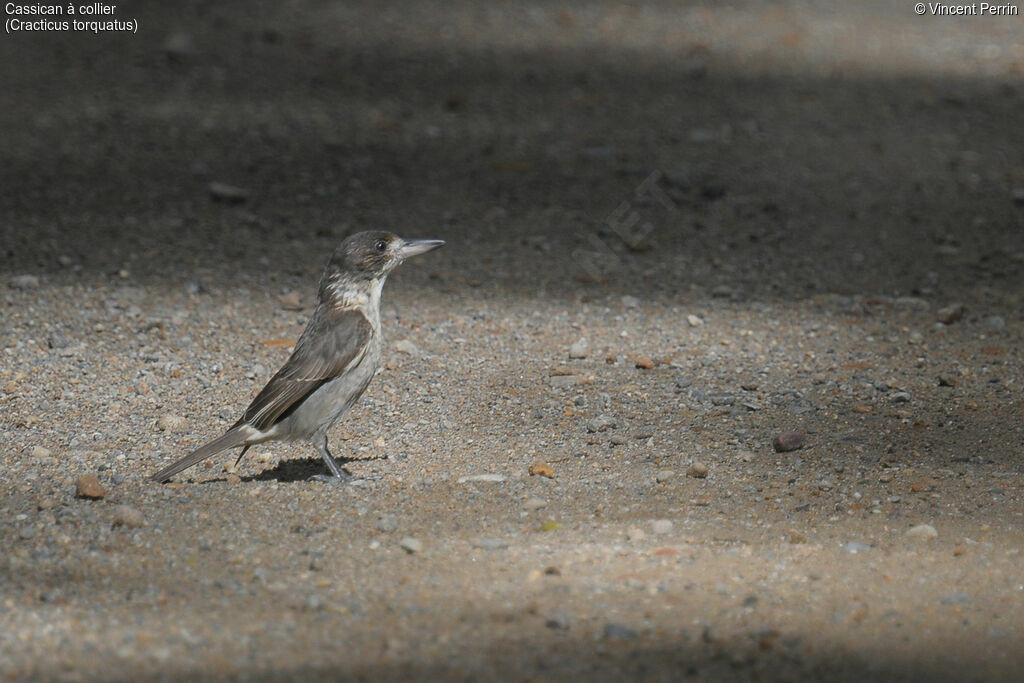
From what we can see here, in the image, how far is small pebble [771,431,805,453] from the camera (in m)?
5.16

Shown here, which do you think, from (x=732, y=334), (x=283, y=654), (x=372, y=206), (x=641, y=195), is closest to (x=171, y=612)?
(x=283, y=654)

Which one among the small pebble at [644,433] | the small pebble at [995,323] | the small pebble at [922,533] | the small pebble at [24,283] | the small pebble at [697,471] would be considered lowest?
the small pebble at [922,533]

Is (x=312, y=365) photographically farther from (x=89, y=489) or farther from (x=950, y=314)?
(x=950, y=314)

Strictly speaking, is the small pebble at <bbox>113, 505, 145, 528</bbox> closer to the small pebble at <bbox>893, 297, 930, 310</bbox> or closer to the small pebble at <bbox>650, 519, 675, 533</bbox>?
the small pebble at <bbox>650, 519, 675, 533</bbox>

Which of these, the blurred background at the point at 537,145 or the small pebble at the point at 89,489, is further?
the blurred background at the point at 537,145

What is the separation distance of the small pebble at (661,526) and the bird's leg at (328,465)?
4.21ft

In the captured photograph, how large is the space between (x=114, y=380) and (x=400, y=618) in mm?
2727

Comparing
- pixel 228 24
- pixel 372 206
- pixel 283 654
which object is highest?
pixel 228 24

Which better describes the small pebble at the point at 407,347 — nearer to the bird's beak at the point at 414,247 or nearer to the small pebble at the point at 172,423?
the bird's beak at the point at 414,247

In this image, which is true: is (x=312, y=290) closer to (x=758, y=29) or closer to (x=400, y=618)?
(x=400, y=618)

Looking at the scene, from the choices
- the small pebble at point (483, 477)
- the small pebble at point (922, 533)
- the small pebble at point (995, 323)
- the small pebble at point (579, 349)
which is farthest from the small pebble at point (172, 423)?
the small pebble at point (995, 323)

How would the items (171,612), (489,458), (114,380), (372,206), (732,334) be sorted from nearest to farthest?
(171,612), (489,458), (114,380), (732,334), (372,206)

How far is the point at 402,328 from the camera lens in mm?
6594

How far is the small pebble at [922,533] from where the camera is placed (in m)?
4.30
